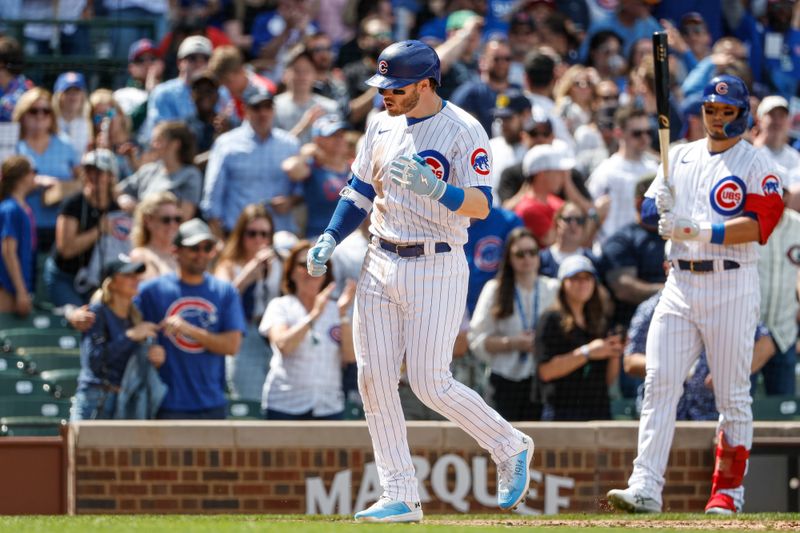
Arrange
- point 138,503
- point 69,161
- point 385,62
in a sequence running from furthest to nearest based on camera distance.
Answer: point 69,161
point 138,503
point 385,62

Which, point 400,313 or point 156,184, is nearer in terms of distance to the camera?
point 400,313

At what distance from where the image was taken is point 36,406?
375 inches

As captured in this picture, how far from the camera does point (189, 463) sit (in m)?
8.40

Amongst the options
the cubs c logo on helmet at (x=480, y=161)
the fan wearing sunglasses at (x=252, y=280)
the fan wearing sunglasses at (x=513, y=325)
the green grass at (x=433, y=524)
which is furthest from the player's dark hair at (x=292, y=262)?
the cubs c logo on helmet at (x=480, y=161)

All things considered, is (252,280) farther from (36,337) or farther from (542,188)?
(542,188)

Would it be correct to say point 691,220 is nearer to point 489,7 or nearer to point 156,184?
point 156,184

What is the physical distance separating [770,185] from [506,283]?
264cm

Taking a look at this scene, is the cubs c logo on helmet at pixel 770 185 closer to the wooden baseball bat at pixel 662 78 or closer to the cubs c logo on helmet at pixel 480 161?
the wooden baseball bat at pixel 662 78

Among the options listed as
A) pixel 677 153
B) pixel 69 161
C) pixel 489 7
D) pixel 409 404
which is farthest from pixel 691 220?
pixel 489 7

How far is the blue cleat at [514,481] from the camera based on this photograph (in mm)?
6359

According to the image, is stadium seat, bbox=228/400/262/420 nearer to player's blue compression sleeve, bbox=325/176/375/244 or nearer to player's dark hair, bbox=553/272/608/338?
player's dark hair, bbox=553/272/608/338

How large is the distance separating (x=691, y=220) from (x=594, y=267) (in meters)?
3.34

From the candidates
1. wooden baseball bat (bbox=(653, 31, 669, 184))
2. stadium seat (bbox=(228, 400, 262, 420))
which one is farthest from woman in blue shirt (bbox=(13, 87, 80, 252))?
wooden baseball bat (bbox=(653, 31, 669, 184))

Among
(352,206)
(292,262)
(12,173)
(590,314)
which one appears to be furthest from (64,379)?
(352,206)
